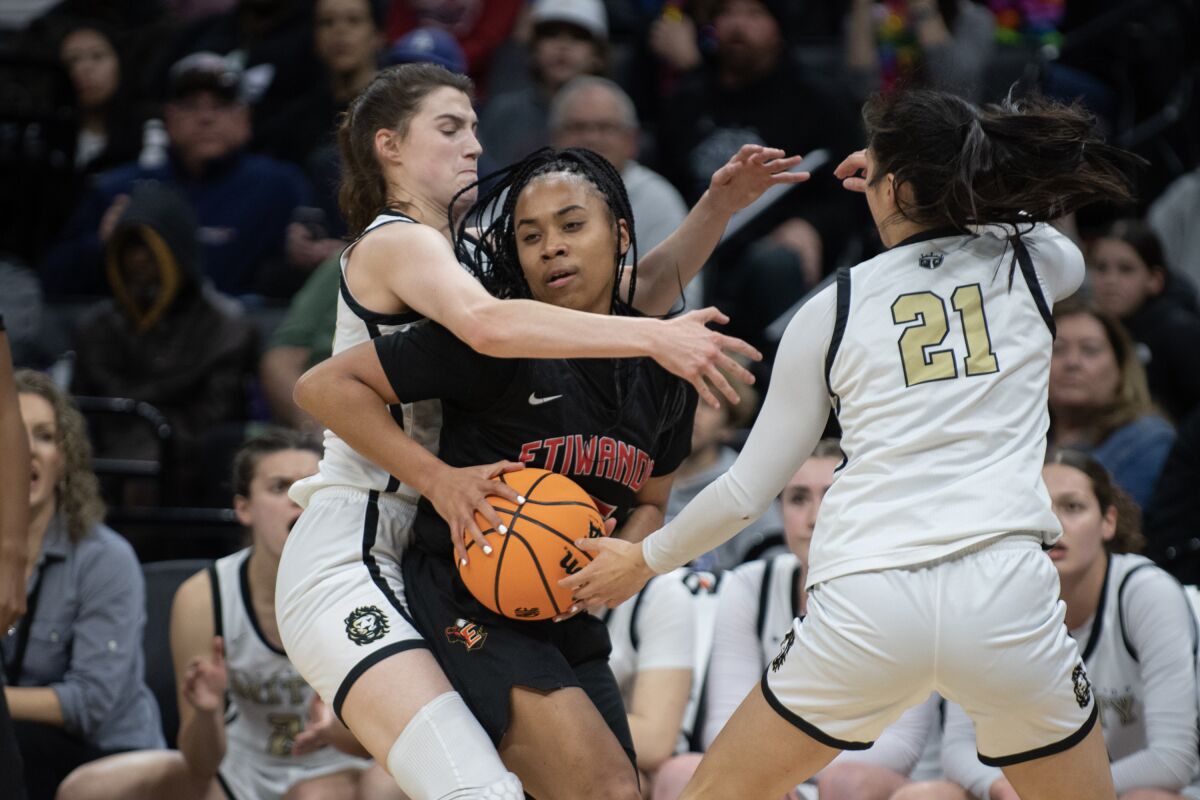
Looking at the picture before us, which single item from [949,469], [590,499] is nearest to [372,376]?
[590,499]

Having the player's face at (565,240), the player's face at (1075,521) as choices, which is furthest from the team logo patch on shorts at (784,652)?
the player's face at (1075,521)

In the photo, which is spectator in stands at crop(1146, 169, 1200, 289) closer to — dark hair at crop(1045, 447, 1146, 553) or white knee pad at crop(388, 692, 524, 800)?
dark hair at crop(1045, 447, 1146, 553)

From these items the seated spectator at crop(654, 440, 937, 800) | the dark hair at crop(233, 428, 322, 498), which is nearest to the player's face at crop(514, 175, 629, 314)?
the seated spectator at crop(654, 440, 937, 800)

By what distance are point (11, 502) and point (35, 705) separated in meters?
1.32

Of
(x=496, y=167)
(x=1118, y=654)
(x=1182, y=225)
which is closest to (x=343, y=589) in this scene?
(x=1118, y=654)

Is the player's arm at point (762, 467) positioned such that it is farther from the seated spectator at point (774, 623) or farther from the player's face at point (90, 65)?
the player's face at point (90, 65)

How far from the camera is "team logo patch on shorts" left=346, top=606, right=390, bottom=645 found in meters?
3.57

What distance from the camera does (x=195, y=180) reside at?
881 cm

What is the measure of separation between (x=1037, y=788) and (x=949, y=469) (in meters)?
0.70

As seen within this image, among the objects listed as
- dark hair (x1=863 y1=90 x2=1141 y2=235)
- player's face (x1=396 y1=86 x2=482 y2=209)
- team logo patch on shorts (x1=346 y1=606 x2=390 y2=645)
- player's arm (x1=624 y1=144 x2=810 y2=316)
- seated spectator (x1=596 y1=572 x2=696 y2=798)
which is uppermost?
player's face (x1=396 y1=86 x2=482 y2=209)

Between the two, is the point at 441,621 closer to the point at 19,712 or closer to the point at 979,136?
the point at 979,136

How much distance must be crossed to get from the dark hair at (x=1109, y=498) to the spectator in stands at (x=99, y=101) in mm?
6533

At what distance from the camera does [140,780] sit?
5.21 m

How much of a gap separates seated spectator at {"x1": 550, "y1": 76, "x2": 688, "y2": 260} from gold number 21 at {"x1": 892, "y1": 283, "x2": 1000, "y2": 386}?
3.91m
